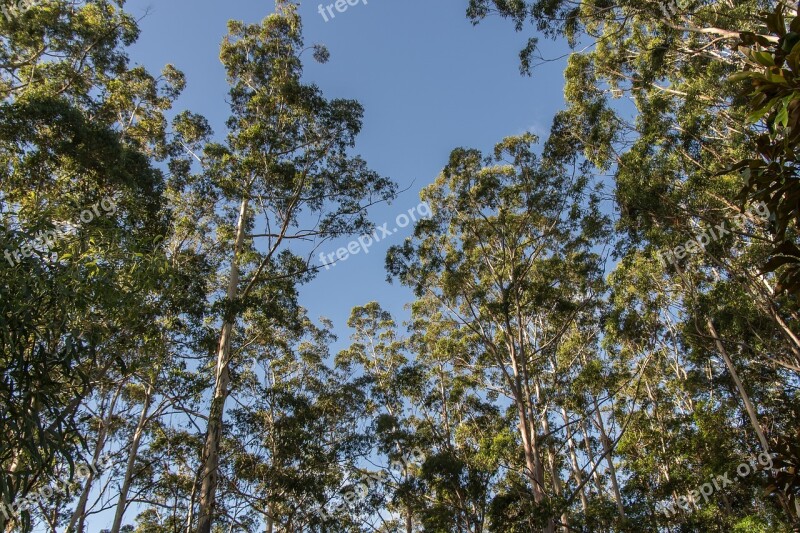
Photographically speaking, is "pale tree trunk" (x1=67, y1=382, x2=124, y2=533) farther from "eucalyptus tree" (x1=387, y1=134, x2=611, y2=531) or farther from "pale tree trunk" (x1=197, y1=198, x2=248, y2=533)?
"eucalyptus tree" (x1=387, y1=134, x2=611, y2=531)

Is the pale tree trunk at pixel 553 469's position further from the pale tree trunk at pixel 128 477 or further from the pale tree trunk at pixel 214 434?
the pale tree trunk at pixel 128 477

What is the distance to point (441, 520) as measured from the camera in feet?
37.7

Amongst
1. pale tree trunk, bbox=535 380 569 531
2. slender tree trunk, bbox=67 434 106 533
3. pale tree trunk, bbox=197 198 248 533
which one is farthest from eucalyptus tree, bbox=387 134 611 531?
slender tree trunk, bbox=67 434 106 533

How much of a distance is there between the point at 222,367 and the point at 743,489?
41.6ft

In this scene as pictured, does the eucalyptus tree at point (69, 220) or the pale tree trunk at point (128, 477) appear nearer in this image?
the eucalyptus tree at point (69, 220)

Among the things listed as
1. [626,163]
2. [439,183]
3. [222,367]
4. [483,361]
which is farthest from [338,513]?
[626,163]

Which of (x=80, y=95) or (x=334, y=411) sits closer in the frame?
(x=80, y=95)

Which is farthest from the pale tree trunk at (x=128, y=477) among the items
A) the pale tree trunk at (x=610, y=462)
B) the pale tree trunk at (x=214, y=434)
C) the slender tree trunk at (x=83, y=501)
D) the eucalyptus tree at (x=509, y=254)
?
the pale tree trunk at (x=610, y=462)

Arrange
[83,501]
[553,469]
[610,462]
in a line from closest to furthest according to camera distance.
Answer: [83,501] → [553,469] → [610,462]

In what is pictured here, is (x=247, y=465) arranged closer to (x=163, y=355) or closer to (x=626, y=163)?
(x=163, y=355)

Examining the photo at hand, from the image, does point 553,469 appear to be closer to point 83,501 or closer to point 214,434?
point 214,434

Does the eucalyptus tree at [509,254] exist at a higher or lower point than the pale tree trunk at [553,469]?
higher

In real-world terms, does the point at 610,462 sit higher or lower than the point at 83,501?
higher

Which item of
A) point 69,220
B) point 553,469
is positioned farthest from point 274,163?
point 553,469
